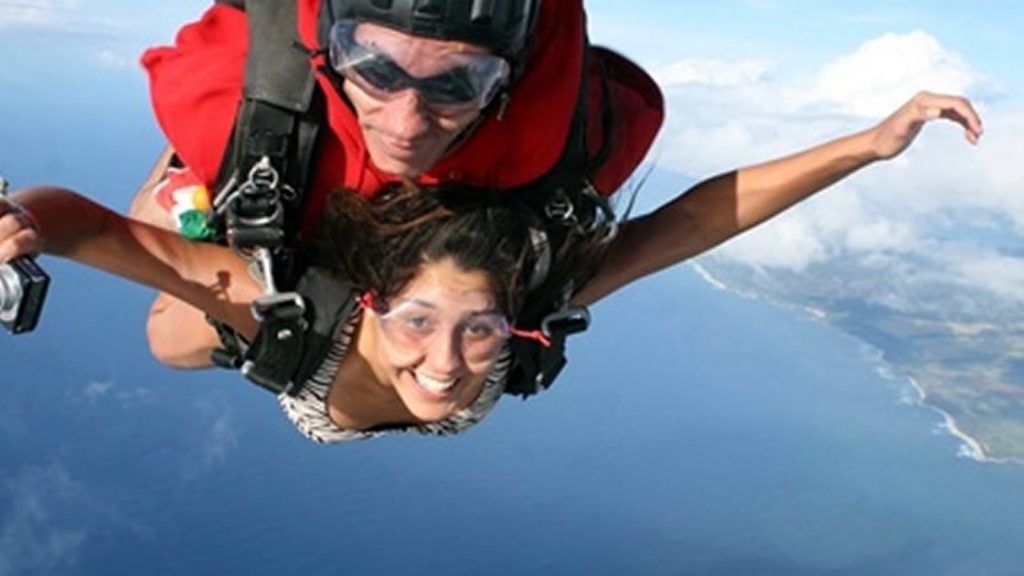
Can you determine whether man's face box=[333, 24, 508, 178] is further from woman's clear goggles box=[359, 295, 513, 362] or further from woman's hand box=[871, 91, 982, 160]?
woman's hand box=[871, 91, 982, 160]

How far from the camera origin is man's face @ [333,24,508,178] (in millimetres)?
1303

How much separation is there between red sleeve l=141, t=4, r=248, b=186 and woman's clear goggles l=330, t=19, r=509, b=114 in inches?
9.4

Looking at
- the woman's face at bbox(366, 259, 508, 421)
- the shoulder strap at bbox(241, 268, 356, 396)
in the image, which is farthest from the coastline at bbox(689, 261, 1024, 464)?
the shoulder strap at bbox(241, 268, 356, 396)

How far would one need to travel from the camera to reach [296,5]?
1.51 metres

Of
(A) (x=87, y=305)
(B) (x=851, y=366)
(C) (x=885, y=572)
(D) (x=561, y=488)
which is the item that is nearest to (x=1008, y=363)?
(B) (x=851, y=366)

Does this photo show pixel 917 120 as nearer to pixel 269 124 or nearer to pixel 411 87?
pixel 411 87

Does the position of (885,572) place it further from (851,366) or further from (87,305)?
(87,305)

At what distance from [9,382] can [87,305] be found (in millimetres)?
2792

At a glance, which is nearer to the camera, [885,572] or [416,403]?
[416,403]

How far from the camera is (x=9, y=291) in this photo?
1.19 m

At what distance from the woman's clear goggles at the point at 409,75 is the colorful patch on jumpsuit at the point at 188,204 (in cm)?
35

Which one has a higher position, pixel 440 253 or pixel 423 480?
pixel 440 253

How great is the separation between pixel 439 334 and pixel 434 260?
0.12m

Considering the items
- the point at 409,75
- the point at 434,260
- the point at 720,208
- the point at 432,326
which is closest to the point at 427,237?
the point at 434,260
